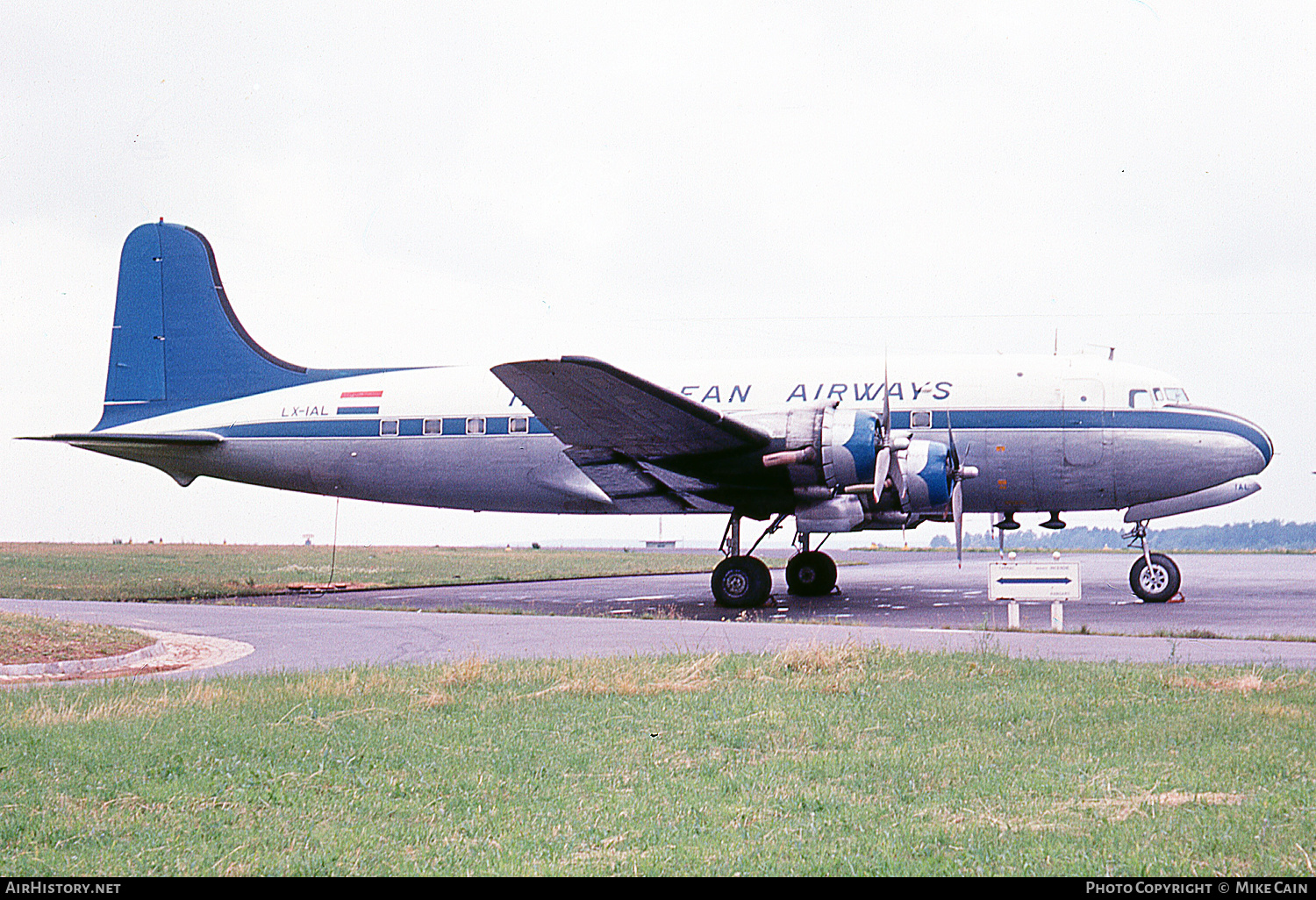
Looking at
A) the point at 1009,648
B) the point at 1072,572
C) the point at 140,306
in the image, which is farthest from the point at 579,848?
the point at 140,306

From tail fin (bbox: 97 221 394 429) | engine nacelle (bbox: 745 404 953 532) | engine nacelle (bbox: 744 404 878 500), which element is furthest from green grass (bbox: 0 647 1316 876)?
tail fin (bbox: 97 221 394 429)

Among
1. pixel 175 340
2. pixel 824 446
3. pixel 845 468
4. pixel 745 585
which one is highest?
pixel 175 340

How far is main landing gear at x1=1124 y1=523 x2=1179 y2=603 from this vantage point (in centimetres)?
2141

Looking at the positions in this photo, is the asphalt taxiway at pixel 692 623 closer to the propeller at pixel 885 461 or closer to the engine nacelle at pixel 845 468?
the engine nacelle at pixel 845 468

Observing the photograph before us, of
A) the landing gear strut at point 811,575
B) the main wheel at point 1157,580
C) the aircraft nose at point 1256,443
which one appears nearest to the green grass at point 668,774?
the main wheel at point 1157,580

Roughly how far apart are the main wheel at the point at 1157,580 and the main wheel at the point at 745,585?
7715mm

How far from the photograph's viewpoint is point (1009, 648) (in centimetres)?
1350

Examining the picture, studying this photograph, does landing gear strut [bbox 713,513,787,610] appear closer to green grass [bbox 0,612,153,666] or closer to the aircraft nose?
the aircraft nose

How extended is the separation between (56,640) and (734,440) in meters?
11.3

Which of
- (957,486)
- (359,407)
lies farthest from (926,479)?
(359,407)

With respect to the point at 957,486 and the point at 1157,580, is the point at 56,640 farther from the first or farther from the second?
the point at 1157,580

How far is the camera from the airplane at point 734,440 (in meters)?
19.7

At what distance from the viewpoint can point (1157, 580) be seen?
70.6 feet

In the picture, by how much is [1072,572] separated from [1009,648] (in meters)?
3.73
